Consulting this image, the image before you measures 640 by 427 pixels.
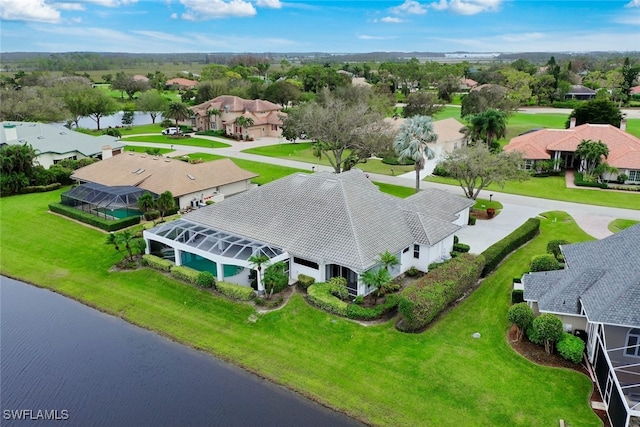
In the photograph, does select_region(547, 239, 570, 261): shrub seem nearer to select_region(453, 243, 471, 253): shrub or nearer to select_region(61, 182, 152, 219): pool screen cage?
select_region(453, 243, 471, 253): shrub

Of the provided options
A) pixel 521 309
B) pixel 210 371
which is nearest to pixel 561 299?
pixel 521 309

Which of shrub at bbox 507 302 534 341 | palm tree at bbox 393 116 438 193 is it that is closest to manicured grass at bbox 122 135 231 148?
palm tree at bbox 393 116 438 193

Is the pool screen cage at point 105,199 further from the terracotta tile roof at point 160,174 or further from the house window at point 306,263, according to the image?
the house window at point 306,263

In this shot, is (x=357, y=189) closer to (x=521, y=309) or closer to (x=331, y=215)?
(x=331, y=215)

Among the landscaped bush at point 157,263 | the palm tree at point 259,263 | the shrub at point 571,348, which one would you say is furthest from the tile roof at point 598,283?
the landscaped bush at point 157,263

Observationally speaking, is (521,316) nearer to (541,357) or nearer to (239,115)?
(541,357)

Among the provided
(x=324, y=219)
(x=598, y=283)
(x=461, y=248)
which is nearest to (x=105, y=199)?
(x=324, y=219)
